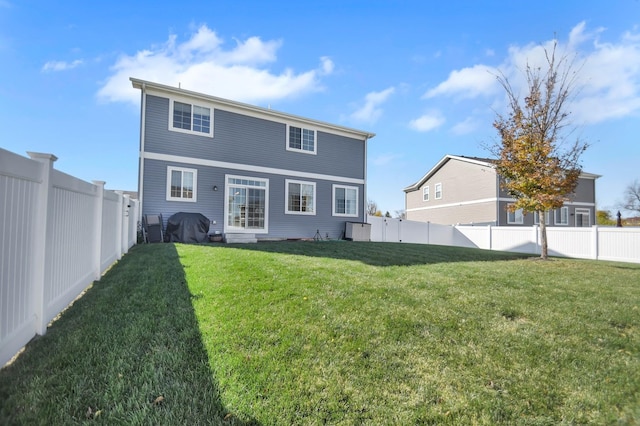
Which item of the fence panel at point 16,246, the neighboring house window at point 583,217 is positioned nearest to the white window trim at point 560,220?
the neighboring house window at point 583,217

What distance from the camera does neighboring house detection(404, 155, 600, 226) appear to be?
1931 centimetres

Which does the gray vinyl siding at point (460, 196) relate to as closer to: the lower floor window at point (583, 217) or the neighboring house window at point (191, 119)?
the lower floor window at point (583, 217)

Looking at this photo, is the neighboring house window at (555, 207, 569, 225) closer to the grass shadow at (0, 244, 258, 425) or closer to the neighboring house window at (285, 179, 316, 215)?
the neighboring house window at (285, 179, 316, 215)

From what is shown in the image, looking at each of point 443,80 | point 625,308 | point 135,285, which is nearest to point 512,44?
point 443,80

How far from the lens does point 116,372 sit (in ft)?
6.75

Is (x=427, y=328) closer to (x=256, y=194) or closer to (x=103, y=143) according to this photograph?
(x=256, y=194)

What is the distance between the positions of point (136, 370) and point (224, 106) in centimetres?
1144

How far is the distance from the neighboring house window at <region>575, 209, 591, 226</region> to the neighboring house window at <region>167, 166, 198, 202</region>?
26.8 metres

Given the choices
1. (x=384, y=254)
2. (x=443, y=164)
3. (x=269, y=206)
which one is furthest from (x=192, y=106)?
(x=443, y=164)

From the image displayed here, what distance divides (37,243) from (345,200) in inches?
503

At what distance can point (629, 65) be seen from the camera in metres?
7.30

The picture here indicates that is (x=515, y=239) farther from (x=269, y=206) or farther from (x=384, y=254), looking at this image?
(x=269, y=206)

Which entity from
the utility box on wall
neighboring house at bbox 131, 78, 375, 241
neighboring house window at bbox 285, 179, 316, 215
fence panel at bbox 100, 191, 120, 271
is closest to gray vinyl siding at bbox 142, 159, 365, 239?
neighboring house at bbox 131, 78, 375, 241

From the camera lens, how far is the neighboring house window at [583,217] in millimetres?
22906
